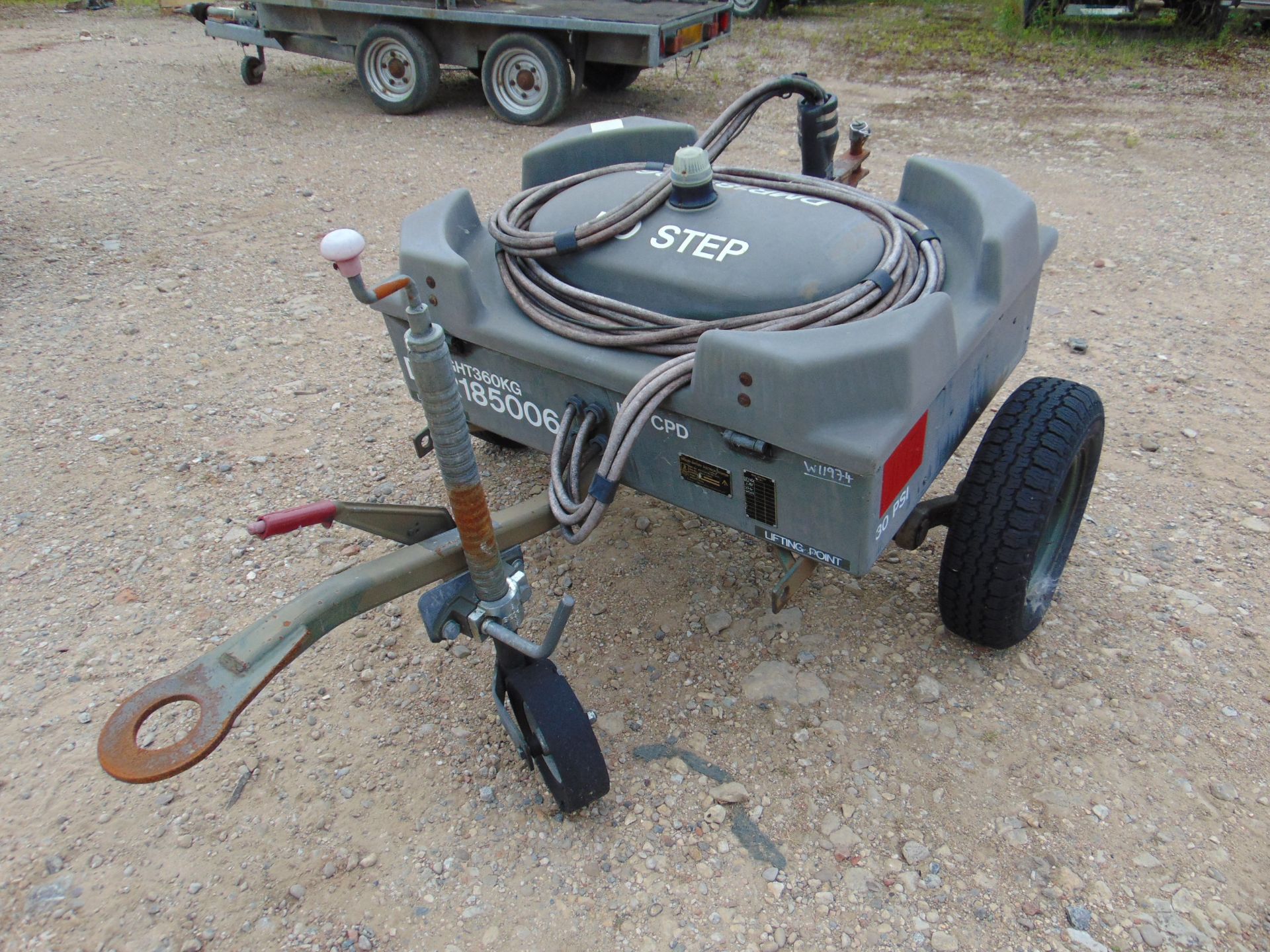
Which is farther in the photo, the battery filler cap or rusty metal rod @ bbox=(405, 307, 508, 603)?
the battery filler cap

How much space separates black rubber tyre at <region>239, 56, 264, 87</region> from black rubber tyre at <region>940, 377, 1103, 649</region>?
754cm

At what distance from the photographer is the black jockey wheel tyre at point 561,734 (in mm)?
1854

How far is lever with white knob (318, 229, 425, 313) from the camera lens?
1.43 meters

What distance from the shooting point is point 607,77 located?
7.21 metres

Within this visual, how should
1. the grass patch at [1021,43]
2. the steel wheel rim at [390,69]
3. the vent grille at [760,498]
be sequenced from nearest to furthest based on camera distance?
1. the vent grille at [760,498]
2. the steel wheel rim at [390,69]
3. the grass patch at [1021,43]

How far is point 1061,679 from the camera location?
225cm

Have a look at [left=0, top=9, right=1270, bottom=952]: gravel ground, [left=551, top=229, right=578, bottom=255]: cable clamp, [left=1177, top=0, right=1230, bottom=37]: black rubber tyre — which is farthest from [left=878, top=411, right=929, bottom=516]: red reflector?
[left=1177, top=0, right=1230, bottom=37]: black rubber tyre

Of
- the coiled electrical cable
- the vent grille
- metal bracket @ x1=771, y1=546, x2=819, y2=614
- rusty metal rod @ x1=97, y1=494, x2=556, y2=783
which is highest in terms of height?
the coiled electrical cable

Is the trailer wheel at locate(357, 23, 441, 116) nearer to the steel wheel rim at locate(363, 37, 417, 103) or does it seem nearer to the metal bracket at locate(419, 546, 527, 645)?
the steel wheel rim at locate(363, 37, 417, 103)

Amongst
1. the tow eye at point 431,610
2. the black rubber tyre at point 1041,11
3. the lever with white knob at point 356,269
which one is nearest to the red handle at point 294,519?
the tow eye at point 431,610

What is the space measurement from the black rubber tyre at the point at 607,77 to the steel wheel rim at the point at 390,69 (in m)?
1.35

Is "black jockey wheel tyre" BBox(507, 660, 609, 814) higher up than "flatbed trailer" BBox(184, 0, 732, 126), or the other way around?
"flatbed trailer" BBox(184, 0, 732, 126)

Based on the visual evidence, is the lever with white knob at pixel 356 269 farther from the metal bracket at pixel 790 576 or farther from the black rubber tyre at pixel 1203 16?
the black rubber tyre at pixel 1203 16

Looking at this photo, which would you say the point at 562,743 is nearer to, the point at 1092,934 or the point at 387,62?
→ the point at 1092,934
